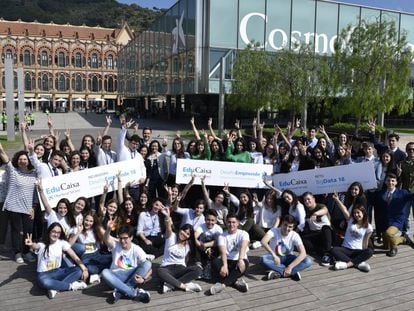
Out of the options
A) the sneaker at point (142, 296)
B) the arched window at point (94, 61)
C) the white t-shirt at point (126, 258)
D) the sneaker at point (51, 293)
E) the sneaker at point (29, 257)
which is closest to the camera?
the sneaker at point (142, 296)

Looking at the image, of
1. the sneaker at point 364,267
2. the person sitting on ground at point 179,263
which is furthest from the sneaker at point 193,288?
the sneaker at point 364,267

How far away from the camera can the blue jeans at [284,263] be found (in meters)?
6.41

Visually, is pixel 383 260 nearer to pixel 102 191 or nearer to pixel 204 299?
pixel 204 299

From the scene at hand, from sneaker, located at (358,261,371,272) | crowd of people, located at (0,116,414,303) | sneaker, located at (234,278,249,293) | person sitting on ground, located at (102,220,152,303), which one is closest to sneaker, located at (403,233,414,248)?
crowd of people, located at (0,116,414,303)

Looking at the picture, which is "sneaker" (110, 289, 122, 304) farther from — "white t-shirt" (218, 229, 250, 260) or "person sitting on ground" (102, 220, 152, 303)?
"white t-shirt" (218, 229, 250, 260)

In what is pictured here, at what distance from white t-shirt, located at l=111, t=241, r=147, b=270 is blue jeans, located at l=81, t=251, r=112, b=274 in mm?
426

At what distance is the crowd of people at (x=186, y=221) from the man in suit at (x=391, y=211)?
2 centimetres

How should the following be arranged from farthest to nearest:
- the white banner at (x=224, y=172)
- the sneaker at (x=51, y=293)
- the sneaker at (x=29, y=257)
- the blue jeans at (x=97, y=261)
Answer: the white banner at (x=224, y=172), the sneaker at (x=29, y=257), the blue jeans at (x=97, y=261), the sneaker at (x=51, y=293)

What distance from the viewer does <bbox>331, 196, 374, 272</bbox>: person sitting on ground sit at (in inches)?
267

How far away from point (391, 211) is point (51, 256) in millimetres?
5684

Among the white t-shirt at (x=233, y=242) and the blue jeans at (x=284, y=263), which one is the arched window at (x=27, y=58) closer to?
the white t-shirt at (x=233, y=242)

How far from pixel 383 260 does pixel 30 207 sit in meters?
5.86

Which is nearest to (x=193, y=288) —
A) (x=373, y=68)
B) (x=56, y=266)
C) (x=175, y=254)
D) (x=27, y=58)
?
(x=175, y=254)

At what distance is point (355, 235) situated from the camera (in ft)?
22.5
